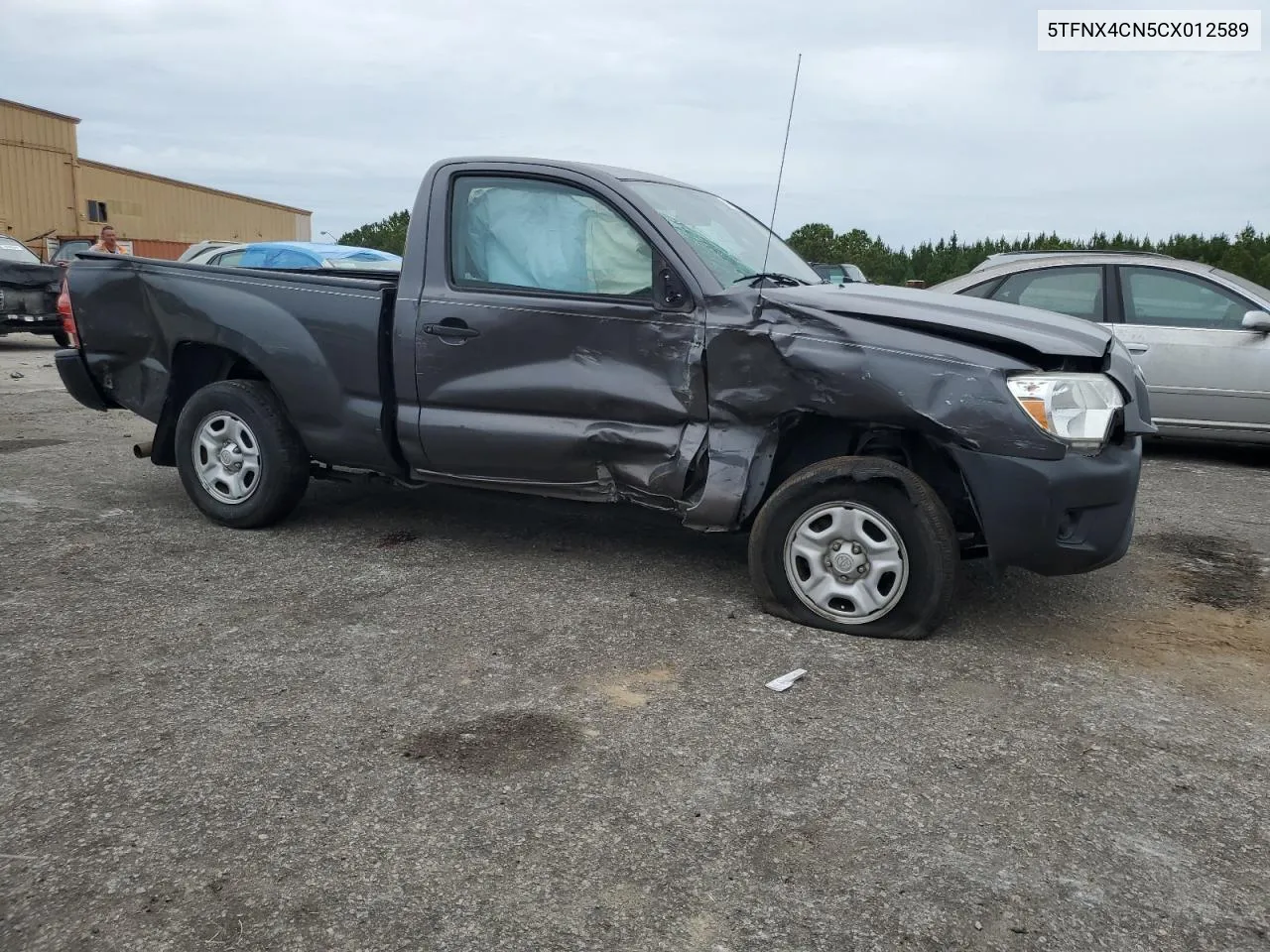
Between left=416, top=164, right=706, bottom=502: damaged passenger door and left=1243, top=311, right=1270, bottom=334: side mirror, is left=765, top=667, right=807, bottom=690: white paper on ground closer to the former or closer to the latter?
left=416, top=164, right=706, bottom=502: damaged passenger door

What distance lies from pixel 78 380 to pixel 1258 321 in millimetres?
7526

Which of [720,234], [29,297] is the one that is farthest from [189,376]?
[29,297]

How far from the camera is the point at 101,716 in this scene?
3.41 metres

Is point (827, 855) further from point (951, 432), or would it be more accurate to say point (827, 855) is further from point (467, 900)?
point (951, 432)

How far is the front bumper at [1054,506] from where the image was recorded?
3891 millimetres

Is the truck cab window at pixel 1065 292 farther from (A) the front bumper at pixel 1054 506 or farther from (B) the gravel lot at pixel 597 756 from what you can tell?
(A) the front bumper at pixel 1054 506

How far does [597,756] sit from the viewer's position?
10.5ft

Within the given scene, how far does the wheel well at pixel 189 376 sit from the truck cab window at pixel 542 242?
1461 millimetres

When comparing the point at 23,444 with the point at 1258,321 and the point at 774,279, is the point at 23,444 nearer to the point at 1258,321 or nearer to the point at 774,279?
the point at 774,279

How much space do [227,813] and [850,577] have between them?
7.75 ft

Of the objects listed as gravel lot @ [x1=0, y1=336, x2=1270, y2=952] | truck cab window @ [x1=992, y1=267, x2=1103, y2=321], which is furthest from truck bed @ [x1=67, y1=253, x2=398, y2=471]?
truck cab window @ [x1=992, y1=267, x2=1103, y2=321]

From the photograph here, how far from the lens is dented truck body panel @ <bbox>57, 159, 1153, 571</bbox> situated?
399 centimetres

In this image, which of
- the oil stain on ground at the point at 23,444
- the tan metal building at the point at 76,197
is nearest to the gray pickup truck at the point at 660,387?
the oil stain on ground at the point at 23,444

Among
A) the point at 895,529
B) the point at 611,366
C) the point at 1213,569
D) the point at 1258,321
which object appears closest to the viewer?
the point at 895,529
